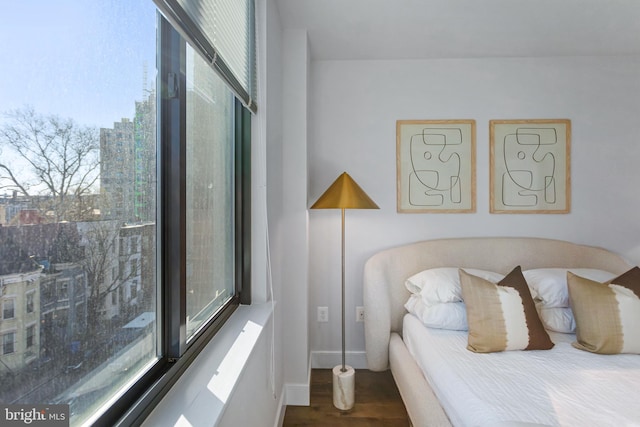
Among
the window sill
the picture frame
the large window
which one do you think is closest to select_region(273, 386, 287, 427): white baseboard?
the window sill

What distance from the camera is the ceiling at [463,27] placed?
1855 mm

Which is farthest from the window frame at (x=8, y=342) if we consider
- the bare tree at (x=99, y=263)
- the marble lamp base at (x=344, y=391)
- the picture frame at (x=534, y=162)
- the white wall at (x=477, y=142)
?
the picture frame at (x=534, y=162)

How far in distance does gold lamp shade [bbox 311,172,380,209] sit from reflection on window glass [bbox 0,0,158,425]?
1325 mm

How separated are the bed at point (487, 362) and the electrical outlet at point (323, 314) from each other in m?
0.37

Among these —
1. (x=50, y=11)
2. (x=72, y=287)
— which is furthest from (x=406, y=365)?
(x=50, y=11)

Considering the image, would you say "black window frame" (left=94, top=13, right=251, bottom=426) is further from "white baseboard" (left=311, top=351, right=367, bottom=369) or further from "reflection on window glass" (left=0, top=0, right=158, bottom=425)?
"white baseboard" (left=311, top=351, right=367, bottom=369)

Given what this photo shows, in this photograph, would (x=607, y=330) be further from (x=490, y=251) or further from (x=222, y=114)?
(x=222, y=114)

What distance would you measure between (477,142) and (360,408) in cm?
213

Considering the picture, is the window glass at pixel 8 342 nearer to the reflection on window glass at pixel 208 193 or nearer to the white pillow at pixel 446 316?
the reflection on window glass at pixel 208 193

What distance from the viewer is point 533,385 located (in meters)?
1.37

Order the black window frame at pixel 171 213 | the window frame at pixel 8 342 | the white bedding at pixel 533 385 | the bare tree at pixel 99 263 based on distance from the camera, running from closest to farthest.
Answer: the window frame at pixel 8 342 → the bare tree at pixel 99 263 → the black window frame at pixel 171 213 → the white bedding at pixel 533 385

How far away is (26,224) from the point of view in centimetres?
50

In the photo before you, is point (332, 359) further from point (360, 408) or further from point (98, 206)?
point (98, 206)

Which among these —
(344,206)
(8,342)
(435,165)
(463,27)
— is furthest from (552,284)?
(8,342)
